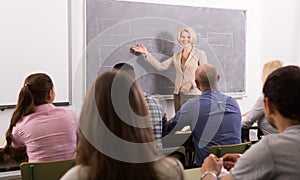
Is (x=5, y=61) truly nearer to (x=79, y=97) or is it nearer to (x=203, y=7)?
(x=79, y=97)

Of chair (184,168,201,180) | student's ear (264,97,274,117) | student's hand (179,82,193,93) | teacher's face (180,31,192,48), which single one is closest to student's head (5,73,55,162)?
chair (184,168,201,180)

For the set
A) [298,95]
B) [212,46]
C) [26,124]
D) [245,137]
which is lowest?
[245,137]

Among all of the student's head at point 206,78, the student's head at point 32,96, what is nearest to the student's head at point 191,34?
the student's head at point 206,78

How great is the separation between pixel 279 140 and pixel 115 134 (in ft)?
2.20

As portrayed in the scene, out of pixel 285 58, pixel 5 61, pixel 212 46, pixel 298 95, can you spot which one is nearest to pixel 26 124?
pixel 298 95

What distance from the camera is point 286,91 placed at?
1.48m

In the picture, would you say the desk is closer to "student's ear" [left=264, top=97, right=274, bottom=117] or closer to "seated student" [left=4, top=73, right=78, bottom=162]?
"seated student" [left=4, top=73, right=78, bottom=162]

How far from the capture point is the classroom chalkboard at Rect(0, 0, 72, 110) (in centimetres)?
405

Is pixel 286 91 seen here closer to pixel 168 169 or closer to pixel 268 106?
pixel 268 106

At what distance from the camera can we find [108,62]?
4.71m

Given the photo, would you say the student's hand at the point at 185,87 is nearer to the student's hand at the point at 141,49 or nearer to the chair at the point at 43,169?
the student's hand at the point at 141,49

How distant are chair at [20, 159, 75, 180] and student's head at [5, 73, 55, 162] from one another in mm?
440

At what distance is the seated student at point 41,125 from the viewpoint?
2357 millimetres

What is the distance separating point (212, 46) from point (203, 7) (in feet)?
1.83
